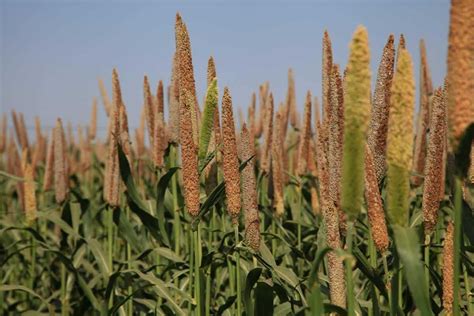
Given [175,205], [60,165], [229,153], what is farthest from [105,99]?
[229,153]

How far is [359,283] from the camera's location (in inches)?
204

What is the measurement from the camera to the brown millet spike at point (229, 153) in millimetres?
2662

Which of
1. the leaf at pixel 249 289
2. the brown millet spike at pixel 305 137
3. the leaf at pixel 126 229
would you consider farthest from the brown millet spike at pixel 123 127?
the leaf at pixel 249 289

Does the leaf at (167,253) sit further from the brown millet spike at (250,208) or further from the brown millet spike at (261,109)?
the brown millet spike at (261,109)

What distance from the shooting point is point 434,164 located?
2.37m

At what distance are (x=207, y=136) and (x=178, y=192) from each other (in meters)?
1.34

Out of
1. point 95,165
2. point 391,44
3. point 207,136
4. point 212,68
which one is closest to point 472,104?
point 391,44

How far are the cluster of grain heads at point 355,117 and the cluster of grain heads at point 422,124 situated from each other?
89.8 inches

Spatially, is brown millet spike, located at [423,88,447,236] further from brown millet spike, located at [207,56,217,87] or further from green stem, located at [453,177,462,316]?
brown millet spike, located at [207,56,217,87]

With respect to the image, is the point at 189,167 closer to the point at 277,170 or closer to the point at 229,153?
the point at 229,153

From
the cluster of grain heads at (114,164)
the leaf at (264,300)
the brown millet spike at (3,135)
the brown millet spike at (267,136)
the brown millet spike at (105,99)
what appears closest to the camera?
the leaf at (264,300)

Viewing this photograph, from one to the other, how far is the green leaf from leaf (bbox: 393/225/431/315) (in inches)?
49.1

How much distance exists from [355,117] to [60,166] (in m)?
3.72

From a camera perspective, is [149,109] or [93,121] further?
[93,121]
